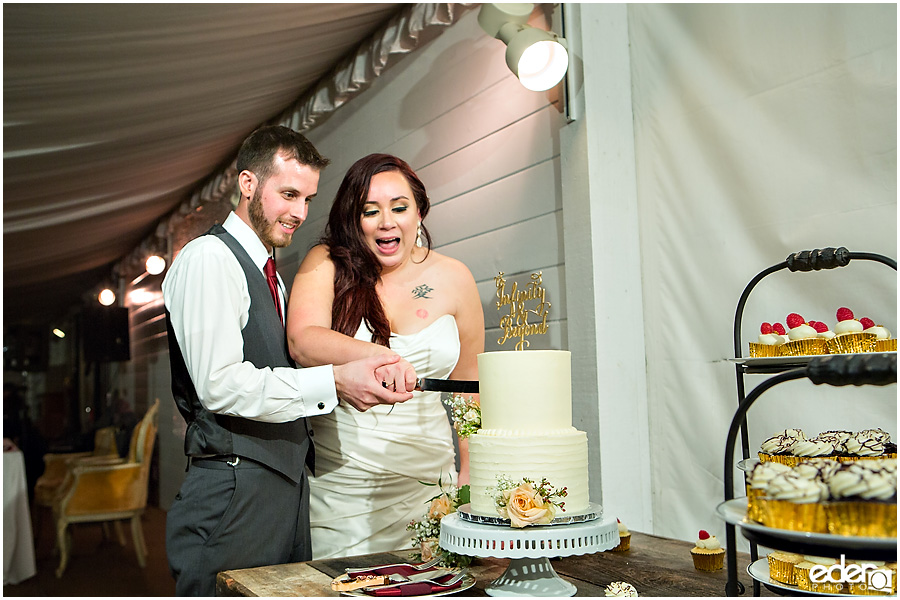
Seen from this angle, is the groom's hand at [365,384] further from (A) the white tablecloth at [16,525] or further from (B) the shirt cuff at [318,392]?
(A) the white tablecloth at [16,525]

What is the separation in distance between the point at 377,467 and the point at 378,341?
1.27 ft

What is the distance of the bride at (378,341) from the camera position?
2211 mm

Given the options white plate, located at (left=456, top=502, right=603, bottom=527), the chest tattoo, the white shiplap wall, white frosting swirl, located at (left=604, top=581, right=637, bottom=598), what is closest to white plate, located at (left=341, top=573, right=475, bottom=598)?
white plate, located at (left=456, top=502, right=603, bottom=527)

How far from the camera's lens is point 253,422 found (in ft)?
6.23

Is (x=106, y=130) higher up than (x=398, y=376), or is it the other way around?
(x=106, y=130)

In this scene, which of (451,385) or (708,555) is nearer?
(708,555)

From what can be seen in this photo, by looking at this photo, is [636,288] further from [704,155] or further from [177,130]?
[177,130]

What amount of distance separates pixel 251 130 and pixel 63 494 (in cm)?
129

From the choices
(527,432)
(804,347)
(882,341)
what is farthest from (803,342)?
(527,432)

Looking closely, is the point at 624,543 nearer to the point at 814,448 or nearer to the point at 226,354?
the point at 814,448

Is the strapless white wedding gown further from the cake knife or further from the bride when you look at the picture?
the cake knife

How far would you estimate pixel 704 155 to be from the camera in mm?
2309

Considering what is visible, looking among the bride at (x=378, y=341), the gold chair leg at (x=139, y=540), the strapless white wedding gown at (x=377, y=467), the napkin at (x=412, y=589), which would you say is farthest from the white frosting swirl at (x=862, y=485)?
the gold chair leg at (x=139, y=540)

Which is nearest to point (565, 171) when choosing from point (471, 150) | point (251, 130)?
point (471, 150)
